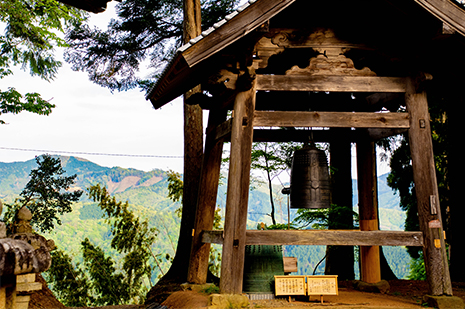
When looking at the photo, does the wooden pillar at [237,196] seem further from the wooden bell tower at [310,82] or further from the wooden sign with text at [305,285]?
the wooden sign with text at [305,285]

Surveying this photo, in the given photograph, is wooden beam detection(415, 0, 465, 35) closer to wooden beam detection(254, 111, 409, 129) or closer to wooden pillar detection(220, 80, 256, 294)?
wooden beam detection(254, 111, 409, 129)

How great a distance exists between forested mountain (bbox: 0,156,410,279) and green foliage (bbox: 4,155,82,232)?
269 cm

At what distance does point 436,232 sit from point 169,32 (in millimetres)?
9712

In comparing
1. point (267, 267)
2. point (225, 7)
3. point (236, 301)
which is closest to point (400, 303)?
point (267, 267)

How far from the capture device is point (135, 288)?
15008 mm

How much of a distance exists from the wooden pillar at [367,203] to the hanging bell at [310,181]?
1403 mm

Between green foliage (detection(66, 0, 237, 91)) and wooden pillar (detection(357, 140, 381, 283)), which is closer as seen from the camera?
wooden pillar (detection(357, 140, 381, 283))

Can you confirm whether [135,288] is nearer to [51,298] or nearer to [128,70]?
[51,298]

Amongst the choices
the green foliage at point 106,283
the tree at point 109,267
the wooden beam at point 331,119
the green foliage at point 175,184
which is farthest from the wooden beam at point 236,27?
the green foliage at point 106,283

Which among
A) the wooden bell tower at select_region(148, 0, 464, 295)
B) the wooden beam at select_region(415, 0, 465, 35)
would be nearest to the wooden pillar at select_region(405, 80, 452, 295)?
the wooden bell tower at select_region(148, 0, 464, 295)

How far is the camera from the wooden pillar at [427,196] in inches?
221

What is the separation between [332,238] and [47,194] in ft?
40.0

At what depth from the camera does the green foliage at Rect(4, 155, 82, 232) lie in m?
14.6

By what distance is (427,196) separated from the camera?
5.79 metres
